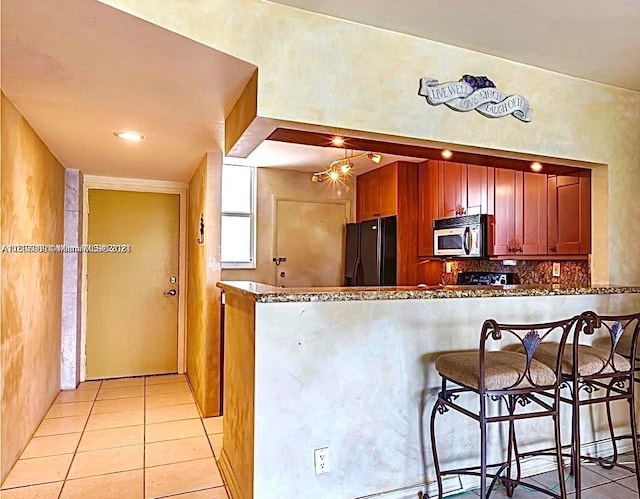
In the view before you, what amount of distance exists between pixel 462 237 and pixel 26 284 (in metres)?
3.39

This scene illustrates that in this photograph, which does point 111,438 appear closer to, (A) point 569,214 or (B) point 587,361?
(B) point 587,361

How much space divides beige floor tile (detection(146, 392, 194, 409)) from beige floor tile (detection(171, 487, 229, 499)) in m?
1.55

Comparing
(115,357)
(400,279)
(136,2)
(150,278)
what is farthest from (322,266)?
(136,2)

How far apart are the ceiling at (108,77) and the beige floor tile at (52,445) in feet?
6.90

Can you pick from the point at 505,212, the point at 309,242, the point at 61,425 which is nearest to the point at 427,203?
the point at 505,212

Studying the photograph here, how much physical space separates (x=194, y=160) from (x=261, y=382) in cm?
244

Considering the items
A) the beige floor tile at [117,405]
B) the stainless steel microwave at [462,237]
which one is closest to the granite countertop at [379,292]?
the stainless steel microwave at [462,237]

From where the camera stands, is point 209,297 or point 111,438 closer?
point 111,438

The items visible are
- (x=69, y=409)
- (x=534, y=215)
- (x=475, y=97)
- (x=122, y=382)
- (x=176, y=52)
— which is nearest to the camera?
(x=176, y=52)

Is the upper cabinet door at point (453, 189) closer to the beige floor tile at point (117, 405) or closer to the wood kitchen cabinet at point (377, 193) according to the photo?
the wood kitchen cabinet at point (377, 193)

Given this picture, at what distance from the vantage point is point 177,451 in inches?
113

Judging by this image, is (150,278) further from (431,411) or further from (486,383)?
(486,383)

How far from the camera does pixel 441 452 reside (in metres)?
2.29

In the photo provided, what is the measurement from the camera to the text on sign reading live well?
256 cm
